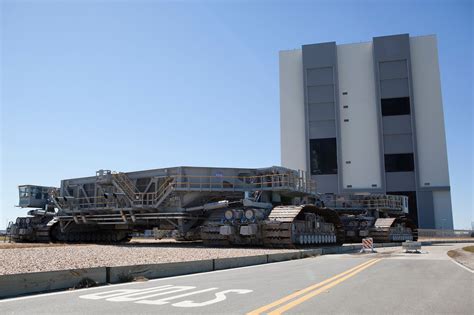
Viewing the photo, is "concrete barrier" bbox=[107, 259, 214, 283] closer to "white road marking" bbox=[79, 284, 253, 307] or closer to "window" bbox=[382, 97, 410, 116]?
"white road marking" bbox=[79, 284, 253, 307]

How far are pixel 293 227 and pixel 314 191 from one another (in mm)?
12312

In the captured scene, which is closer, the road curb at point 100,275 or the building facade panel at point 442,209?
the road curb at point 100,275

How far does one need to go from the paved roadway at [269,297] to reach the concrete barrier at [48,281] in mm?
575

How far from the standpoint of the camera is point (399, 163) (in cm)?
6706

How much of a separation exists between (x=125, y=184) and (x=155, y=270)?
2422cm

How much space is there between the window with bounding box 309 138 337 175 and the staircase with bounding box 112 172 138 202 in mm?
39336

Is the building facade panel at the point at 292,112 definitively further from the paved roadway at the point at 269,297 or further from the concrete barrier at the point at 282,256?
the paved roadway at the point at 269,297

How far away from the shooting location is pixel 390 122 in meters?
68.4

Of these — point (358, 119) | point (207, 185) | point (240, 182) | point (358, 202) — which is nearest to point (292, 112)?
point (358, 119)

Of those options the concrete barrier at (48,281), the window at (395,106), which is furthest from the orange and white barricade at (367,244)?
the window at (395,106)

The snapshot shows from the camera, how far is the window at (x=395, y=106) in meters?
68.1

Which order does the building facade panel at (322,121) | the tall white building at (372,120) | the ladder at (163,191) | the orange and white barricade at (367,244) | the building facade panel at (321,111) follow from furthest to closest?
the building facade panel at (321,111) → the building facade panel at (322,121) → the tall white building at (372,120) → the ladder at (163,191) → the orange and white barricade at (367,244)

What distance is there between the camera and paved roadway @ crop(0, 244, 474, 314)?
771cm

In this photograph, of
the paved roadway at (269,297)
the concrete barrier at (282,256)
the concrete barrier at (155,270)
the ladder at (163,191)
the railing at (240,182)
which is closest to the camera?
the paved roadway at (269,297)
